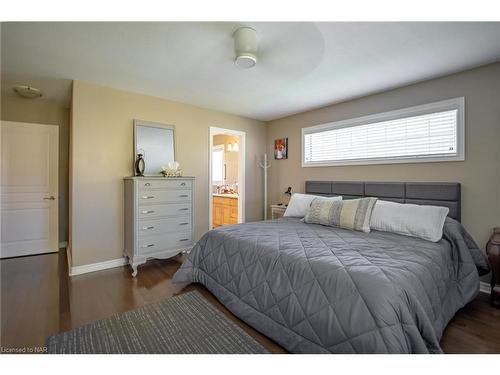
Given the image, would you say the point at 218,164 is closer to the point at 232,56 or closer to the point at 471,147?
the point at 232,56

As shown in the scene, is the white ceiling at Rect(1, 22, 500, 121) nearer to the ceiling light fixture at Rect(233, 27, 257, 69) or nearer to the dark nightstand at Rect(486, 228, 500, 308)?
the ceiling light fixture at Rect(233, 27, 257, 69)

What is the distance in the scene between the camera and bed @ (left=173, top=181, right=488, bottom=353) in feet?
4.18

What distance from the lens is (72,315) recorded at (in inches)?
79.9

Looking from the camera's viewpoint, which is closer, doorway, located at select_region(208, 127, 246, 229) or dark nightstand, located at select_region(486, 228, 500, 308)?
dark nightstand, located at select_region(486, 228, 500, 308)

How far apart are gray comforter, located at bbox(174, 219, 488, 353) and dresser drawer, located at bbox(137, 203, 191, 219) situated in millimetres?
864

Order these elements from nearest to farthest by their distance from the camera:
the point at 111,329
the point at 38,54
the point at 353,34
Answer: the point at 111,329 → the point at 353,34 → the point at 38,54

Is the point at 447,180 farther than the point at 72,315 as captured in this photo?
Yes

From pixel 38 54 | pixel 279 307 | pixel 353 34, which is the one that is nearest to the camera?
pixel 279 307

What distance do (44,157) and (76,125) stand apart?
1.39 m

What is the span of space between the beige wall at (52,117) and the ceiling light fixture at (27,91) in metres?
0.27

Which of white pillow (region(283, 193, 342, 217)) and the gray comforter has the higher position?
white pillow (region(283, 193, 342, 217))

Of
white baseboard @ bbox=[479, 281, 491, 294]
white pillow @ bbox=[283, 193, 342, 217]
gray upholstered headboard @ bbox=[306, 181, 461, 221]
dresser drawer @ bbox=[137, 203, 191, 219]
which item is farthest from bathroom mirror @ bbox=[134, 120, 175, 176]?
white baseboard @ bbox=[479, 281, 491, 294]

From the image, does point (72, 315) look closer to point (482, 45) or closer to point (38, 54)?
point (38, 54)
